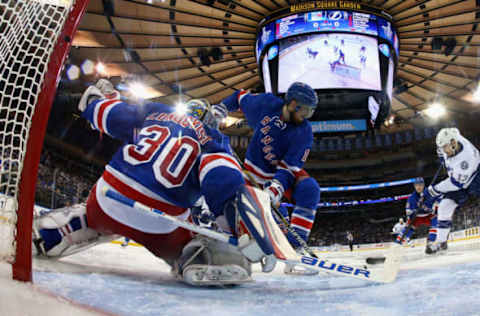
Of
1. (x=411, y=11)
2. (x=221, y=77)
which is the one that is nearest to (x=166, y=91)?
(x=221, y=77)

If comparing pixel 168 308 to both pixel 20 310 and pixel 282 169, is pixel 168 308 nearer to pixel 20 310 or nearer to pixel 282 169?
pixel 20 310

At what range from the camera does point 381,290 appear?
4.94 ft

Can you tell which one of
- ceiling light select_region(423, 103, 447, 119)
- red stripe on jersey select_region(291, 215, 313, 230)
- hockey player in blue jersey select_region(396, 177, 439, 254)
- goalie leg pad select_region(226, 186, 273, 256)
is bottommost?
hockey player in blue jersey select_region(396, 177, 439, 254)

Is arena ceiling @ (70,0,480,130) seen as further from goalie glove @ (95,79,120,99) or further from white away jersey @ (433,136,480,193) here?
goalie glove @ (95,79,120,99)

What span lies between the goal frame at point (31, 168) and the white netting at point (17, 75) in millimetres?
23

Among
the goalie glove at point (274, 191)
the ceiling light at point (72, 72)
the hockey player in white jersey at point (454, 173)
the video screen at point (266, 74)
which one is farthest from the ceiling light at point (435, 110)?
the goalie glove at point (274, 191)

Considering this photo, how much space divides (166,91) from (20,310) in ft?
38.8

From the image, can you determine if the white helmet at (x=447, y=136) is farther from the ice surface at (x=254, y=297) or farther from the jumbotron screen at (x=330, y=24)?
the jumbotron screen at (x=330, y=24)

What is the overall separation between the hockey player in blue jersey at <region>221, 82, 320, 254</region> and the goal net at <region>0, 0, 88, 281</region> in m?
1.85

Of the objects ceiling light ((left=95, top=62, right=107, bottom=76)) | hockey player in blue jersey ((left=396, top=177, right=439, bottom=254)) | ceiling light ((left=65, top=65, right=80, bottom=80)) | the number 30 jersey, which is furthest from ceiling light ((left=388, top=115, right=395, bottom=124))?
the number 30 jersey

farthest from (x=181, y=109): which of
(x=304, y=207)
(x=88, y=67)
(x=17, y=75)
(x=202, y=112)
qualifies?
(x=88, y=67)

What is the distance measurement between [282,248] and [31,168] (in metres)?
0.97

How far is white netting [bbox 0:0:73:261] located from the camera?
3.38 ft

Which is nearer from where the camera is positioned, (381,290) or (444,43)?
(381,290)
